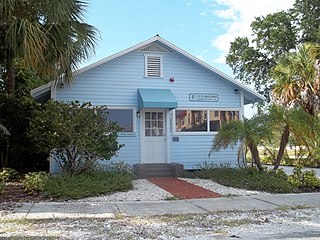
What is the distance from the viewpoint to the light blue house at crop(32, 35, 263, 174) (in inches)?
551

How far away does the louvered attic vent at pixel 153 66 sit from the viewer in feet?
47.8

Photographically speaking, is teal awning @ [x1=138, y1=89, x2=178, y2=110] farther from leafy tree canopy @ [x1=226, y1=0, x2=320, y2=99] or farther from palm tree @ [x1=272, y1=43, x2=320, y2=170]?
leafy tree canopy @ [x1=226, y1=0, x2=320, y2=99]

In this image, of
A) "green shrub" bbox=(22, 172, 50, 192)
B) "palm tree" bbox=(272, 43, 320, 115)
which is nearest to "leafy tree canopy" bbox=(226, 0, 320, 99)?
"palm tree" bbox=(272, 43, 320, 115)

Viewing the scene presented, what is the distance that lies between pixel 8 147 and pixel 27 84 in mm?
4793

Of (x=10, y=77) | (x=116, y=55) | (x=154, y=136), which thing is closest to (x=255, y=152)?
(x=154, y=136)

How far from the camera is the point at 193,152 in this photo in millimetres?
14852

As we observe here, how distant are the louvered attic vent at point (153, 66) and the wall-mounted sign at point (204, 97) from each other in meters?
1.62

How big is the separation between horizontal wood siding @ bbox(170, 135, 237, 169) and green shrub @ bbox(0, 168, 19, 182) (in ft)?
19.4

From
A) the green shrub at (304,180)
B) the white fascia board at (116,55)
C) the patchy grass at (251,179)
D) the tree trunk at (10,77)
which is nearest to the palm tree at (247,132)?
the patchy grass at (251,179)

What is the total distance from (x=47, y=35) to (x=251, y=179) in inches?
301

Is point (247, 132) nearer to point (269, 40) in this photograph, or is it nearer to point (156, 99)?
point (156, 99)

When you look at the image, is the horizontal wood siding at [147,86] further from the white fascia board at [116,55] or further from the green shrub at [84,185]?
the green shrub at [84,185]

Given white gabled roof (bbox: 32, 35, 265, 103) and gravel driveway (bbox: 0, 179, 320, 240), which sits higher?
white gabled roof (bbox: 32, 35, 265, 103)

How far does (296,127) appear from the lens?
1098 cm
